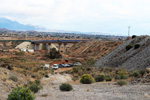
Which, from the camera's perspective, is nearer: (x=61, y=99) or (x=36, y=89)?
(x=61, y=99)

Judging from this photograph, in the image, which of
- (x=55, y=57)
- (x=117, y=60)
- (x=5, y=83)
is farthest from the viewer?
(x=55, y=57)

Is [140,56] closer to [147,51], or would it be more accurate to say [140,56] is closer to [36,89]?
[147,51]

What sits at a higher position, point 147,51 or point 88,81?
point 147,51

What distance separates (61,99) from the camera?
13828 millimetres

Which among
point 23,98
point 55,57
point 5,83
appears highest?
point 23,98

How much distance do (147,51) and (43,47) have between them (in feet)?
281

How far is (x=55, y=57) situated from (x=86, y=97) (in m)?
60.9

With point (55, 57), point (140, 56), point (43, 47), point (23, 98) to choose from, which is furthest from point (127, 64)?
point (43, 47)

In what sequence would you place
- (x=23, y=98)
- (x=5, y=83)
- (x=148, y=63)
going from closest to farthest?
(x=23, y=98) < (x=5, y=83) < (x=148, y=63)

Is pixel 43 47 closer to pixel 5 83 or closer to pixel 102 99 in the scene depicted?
pixel 5 83

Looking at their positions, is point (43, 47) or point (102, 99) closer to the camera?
point (102, 99)

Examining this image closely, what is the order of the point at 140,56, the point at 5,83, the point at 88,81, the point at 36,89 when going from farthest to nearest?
1. the point at 140,56
2. the point at 88,81
3. the point at 5,83
4. the point at 36,89

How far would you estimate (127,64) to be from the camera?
36938mm

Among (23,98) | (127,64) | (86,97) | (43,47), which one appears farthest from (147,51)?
(43,47)
